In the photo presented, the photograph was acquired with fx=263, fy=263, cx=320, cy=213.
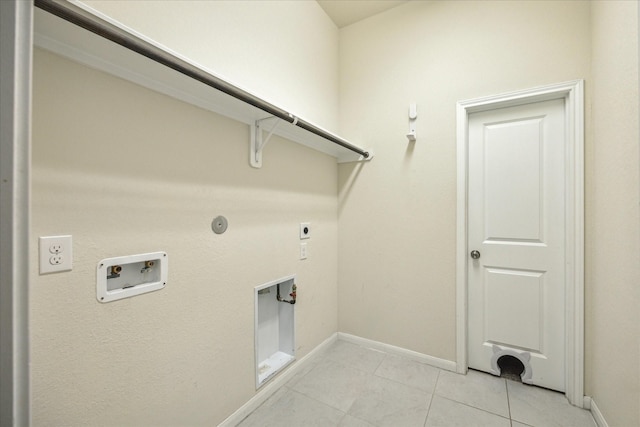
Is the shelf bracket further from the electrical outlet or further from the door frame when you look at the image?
the door frame

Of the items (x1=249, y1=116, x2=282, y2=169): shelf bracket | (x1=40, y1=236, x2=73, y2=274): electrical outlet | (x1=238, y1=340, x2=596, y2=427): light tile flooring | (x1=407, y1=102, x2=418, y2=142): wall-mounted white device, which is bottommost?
(x1=238, y1=340, x2=596, y2=427): light tile flooring

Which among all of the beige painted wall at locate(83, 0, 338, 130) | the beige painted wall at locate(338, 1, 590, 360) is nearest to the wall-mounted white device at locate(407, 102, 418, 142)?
the beige painted wall at locate(338, 1, 590, 360)

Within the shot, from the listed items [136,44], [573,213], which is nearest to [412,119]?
[573,213]

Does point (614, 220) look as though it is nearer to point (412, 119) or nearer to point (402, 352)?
Answer: point (412, 119)

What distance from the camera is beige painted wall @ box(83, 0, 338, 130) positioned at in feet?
3.77

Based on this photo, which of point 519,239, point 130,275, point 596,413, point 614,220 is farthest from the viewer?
point 519,239

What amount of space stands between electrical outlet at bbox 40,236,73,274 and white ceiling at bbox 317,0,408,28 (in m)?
2.48

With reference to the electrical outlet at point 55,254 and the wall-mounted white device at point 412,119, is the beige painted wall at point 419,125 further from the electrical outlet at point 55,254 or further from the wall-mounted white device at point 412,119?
the electrical outlet at point 55,254

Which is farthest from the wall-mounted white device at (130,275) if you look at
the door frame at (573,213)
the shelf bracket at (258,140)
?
the door frame at (573,213)

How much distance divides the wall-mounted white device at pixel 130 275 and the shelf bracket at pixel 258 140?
73 centimetres

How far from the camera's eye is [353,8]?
229cm

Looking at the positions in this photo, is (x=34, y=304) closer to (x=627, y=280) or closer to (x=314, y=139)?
(x=314, y=139)

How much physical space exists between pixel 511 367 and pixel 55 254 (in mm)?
2786

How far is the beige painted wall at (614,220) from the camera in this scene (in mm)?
1181
